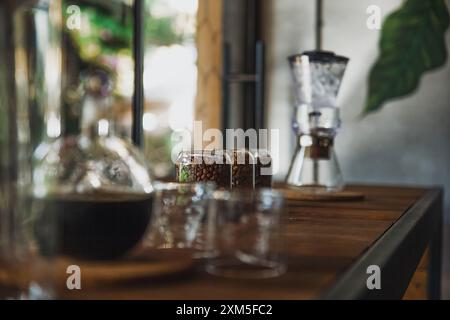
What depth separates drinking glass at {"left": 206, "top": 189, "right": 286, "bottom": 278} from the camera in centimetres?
60

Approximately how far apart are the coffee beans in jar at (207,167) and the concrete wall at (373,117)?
62.6 inches

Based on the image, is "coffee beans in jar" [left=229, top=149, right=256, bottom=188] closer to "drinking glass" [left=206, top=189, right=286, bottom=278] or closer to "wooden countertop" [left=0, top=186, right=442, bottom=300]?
"wooden countertop" [left=0, top=186, right=442, bottom=300]

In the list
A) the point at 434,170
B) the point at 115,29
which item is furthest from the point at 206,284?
the point at 115,29

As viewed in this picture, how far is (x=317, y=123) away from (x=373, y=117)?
118 centimetres

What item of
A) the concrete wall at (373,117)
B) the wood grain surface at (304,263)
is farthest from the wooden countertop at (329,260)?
the concrete wall at (373,117)

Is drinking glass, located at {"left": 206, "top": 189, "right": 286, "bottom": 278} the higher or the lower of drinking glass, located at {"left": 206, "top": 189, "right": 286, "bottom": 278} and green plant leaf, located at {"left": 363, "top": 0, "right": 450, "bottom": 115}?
the lower

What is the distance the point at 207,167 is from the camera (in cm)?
109

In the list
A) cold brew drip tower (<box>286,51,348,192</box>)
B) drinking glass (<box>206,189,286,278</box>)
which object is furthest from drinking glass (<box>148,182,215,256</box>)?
cold brew drip tower (<box>286,51,348,192</box>)

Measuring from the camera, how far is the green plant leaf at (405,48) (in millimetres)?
2570

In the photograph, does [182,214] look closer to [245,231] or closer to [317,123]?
[245,231]

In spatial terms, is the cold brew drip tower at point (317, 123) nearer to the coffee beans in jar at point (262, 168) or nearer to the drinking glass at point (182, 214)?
the coffee beans in jar at point (262, 168)

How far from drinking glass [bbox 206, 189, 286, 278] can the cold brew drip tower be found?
2.68 feet

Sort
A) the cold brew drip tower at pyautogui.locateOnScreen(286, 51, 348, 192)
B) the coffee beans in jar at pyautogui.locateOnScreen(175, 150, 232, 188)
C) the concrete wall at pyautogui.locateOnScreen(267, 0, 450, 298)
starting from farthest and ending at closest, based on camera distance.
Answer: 1. the concrete wall at pyautogui.locateOnScreen(267, 0, 450, 298)
2. the cold brew drip tower at pyautogui.locateOnScreen(286, 51, 348, 192)
3. the coffee beans in jar at pyautogui.locateOnScreen(175, 150, 232, 188)

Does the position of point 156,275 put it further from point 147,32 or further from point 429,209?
point 147,32
